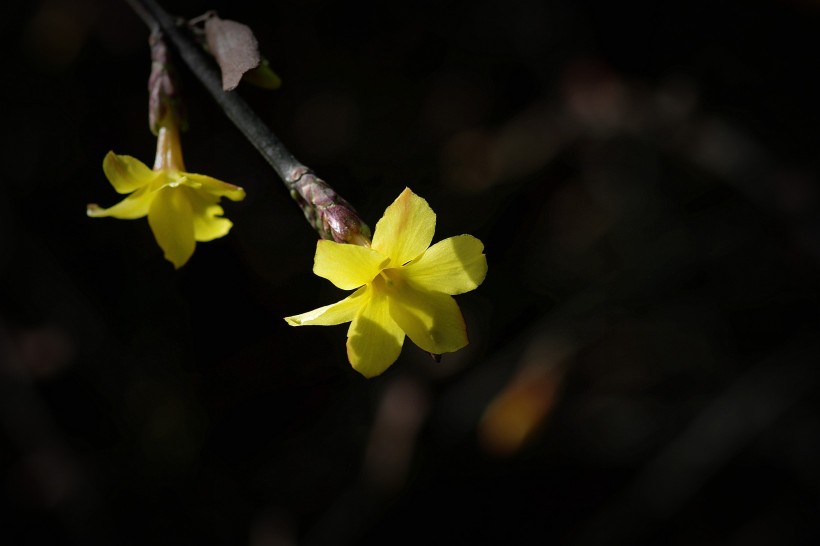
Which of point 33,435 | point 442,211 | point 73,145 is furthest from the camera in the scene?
point 442,211

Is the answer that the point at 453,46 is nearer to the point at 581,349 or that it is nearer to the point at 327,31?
the point at 327,31

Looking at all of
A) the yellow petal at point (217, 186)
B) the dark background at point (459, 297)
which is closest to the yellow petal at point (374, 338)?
the yellow petal at point (217, 186)

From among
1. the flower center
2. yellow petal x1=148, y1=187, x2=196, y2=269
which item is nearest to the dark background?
yellow petal x1=148, y1=187, x2=196, y2=269

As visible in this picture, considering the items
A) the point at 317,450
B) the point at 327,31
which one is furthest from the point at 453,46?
the point at 317,450

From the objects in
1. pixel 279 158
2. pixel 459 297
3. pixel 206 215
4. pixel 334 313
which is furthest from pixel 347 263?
pixel 459 297

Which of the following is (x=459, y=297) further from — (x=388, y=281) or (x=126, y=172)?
(x=126, y=172)

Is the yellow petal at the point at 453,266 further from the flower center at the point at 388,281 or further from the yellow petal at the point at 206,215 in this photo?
the yellow petal at the point at 206,215

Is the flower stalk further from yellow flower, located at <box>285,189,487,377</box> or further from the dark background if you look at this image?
the dark background
